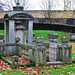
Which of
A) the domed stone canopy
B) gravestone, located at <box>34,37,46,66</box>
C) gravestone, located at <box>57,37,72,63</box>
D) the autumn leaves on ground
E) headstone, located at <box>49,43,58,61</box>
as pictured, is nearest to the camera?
the autumn leaves on ground

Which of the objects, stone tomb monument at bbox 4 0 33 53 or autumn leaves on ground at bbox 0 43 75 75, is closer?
autumn leaves on ground at bbox 0 43 75 75

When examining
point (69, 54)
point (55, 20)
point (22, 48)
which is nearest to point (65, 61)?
point (69, 54)

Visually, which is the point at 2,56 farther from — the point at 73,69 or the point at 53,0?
the point at 53,0

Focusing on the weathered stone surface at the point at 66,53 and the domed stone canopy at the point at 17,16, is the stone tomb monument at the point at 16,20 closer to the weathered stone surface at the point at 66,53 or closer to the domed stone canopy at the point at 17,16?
the domed stone canopy at the point at 17,16

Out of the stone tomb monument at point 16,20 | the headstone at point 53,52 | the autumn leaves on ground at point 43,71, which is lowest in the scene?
the autumn leaves on ground at point 43,71

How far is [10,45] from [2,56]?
1.01 m

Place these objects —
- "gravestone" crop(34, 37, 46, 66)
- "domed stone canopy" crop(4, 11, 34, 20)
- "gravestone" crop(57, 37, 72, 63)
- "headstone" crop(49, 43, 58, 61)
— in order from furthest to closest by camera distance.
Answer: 1. "domed stone canopy" crop(4, 11, 34, 20)
2. "headstone" crop(49, 43, 58, 61)
3. "gravestone" crop(57, 37, 72, 63)
4. "gravestone" crop(34, 37, 46, 66)

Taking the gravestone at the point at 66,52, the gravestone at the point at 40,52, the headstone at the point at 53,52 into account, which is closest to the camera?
the gravestone at the point at 40,52

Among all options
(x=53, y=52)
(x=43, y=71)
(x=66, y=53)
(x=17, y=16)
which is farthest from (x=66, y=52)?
(x=17, y=16)

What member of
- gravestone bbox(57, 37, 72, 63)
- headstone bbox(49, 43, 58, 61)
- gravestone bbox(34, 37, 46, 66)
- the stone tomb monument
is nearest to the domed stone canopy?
the stone tomb monument

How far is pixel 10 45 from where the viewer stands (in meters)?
13.1

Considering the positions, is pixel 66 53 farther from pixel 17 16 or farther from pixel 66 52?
pixel 17 16

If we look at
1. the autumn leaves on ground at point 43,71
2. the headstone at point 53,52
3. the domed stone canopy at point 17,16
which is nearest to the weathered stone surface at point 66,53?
the autumn leaves on ground at point 43,71

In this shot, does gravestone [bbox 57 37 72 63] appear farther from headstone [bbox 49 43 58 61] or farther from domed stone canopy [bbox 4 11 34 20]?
domed stone canopy [bbox 4 11 34 20]
